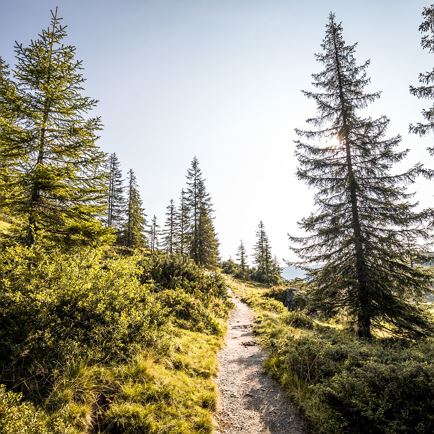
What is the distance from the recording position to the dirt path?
617 cm

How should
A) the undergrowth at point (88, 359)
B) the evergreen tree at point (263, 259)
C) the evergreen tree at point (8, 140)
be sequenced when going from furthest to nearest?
1. the evergreen tree at point (263, 259)
2. the evergreen tree at point (8, 140)
3. the undergrowth at point (88, 359)

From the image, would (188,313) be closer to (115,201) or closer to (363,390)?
(363,390)

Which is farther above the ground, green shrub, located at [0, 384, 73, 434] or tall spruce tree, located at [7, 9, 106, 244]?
tall spruce tree, located at [7, 9, 106, 244]

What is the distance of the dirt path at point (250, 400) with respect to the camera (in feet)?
20.2

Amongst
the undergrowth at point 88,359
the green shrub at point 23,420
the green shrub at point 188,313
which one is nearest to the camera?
the green shrub at point 23,420

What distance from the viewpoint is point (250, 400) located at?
24.2 ft

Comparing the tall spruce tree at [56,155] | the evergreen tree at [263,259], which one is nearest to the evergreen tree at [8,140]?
the tall spruce tree at [56,155]

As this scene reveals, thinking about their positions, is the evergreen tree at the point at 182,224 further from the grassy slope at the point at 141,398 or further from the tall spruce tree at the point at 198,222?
the grassy slope at the point at 141,398

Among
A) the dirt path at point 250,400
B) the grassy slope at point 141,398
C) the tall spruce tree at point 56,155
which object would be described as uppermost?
the tall spruce tree at point 56,155

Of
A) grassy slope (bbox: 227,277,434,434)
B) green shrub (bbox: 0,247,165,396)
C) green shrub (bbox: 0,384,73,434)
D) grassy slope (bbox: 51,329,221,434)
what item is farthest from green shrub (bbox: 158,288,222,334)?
green shrub (bbox: 0,384,73,434)

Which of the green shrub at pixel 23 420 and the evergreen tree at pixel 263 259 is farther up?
the evergreen tree at pixel 263 259

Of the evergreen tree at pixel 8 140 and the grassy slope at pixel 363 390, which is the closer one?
the grassy slope at pixel 363 390

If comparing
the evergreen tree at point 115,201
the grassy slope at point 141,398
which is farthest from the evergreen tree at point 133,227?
the grassy slope at point 141,398

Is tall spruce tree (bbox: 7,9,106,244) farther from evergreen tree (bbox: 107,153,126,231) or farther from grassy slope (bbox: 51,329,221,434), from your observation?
evergreen tree (bbox: 107,153,126,231)
